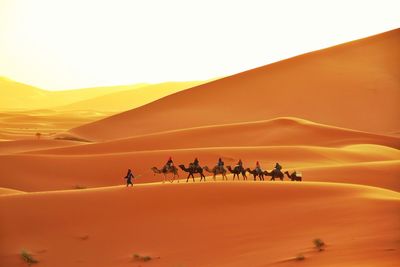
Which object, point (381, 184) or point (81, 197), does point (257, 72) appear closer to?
point (381, 184)

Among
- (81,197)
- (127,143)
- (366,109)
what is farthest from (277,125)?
(81,197)

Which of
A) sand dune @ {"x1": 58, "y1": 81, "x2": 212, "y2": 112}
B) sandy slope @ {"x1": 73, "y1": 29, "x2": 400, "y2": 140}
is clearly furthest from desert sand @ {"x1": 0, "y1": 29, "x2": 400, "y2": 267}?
sand dune @ {"x1": 58, "y1": 81, "x2": 212, "y2": 112}

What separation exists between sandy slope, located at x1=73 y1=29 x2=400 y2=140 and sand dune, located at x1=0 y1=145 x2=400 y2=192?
20665 millimetres

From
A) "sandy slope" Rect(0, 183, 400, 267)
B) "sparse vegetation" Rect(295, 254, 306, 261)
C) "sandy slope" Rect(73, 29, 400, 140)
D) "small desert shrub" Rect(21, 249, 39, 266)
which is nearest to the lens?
"sparse vegetation" Rect(295, 254, 306, 261)

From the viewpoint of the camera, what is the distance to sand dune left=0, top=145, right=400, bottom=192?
28.4 m

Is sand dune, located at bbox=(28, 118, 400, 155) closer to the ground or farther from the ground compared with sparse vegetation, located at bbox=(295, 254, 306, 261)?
farther from the ground

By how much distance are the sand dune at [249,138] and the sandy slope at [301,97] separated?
32.5 feet

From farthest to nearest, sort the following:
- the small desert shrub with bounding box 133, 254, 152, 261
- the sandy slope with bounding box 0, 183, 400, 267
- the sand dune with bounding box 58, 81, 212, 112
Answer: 1. the sand dune with bounding box 58, 81, 212, 112
2. the small desert shrub with bounding box 133, 254, 152, 261
3. the sandy slope with bounding box 0, 183, 400, 267

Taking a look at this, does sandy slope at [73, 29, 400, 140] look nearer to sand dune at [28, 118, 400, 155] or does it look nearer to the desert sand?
the desert sand

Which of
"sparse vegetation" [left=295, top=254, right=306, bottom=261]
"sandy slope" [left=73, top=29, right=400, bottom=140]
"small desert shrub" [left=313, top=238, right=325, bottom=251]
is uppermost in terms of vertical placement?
"sandy slope" [left=73, top=29, right=400, bottom=140]

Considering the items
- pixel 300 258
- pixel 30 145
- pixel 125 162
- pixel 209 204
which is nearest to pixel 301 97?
pixel 30 145

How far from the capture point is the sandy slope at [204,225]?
13031 mm

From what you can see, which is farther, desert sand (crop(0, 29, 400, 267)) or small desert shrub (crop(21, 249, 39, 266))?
small desert shrub (crop(21, 249, 39, 266))

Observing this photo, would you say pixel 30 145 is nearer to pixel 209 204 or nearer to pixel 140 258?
pixel 209 204
